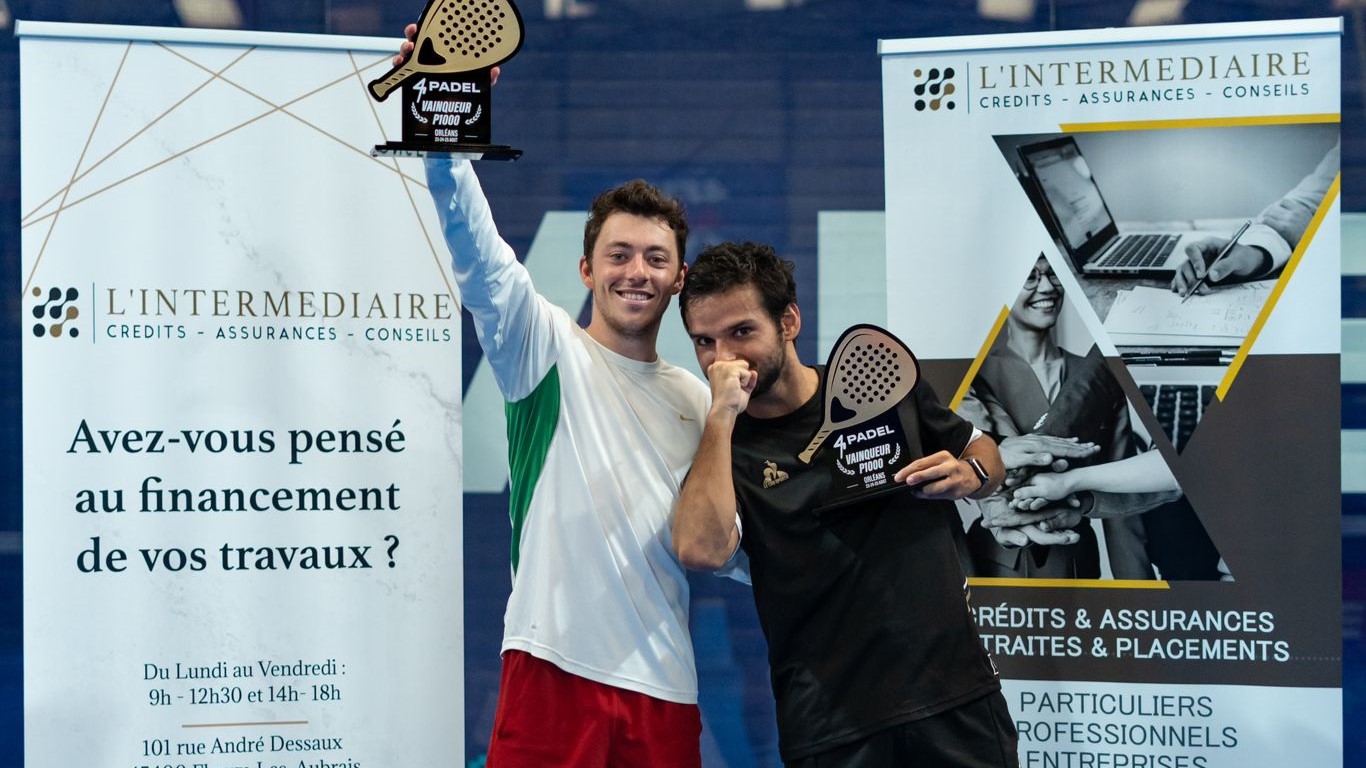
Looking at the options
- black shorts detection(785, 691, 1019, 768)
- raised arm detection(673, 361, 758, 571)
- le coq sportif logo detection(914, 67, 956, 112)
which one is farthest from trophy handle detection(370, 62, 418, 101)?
le coq sportif logo detection(914, 67, 956, 112)

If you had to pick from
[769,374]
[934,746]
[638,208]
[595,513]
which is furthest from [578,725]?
[638,208]

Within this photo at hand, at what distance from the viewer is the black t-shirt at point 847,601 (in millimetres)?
2414

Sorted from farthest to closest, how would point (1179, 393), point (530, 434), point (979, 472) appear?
point (1179, 393) → point (530, 434) → point (979, 472)

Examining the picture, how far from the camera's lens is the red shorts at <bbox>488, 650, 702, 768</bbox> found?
2.45 meters

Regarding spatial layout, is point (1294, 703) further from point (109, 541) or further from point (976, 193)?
point (109, 541)

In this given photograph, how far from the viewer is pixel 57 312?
3170 mm

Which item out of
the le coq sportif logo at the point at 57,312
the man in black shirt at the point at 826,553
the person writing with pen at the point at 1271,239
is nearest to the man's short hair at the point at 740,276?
the man in black shirt at the point at 826,553

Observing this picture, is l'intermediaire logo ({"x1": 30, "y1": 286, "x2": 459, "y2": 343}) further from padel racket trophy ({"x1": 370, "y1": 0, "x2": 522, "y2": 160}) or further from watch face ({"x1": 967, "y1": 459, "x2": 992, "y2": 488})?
watch face ({"x1": 967, "y1": 459, "x2": 992, "y2": 488})

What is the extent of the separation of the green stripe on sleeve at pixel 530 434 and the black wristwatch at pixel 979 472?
2.81 ft

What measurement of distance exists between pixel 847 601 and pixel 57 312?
218 cm

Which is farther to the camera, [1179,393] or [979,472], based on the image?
[1179,393]

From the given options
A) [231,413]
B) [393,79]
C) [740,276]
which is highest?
[393,79]

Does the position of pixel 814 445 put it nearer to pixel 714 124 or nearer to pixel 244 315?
pixel 714 124

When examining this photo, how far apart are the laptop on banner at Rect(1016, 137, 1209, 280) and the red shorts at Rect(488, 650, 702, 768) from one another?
1.73 metres
